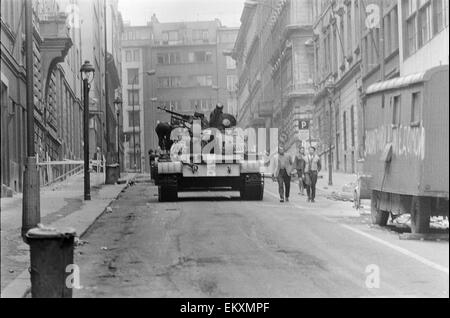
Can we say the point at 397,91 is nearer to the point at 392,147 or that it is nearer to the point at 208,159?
the point at 392,147

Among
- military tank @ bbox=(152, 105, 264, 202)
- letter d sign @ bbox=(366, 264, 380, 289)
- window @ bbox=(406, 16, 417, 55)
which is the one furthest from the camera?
military tank @ bbox=(152, 105, 264, 202)

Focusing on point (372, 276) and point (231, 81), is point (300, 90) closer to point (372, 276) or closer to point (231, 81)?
point (231, 81)

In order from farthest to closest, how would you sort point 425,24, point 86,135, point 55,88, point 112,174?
point 112,174 < point 86,135 < point 55,88 < point 425,24

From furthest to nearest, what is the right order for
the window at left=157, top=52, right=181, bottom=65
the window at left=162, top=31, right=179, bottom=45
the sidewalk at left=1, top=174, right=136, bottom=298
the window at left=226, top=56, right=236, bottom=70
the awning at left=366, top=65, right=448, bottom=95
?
1. the window at left=226, top=56, right=236, bottom=70
2. the window at left=157, top=52, right=181, bottom=65
3. the window at left=162, top=31, right=179, bottom=45
4. the sidewalk at left=1, top=174, right=136, bottom=298
5. the awning at left=366, top=65, right=448, bottom=95

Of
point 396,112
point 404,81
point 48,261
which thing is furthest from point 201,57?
point 48,261

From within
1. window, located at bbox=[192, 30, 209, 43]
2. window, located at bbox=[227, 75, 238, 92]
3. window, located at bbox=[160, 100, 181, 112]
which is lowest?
window, located at bbox=[160, 100, 181, 112]

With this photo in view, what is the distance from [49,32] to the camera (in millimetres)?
15703

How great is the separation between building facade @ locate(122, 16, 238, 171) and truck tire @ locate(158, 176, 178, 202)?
653cm

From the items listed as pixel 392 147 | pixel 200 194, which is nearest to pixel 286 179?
pixel 200 194

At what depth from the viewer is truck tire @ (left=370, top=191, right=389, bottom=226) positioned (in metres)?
7.61

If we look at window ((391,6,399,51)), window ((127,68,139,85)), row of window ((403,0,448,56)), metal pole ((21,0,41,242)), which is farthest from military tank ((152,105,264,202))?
row of window ((403,0,448,56))

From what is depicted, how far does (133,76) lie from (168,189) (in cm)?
822

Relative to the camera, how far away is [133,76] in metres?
8.36

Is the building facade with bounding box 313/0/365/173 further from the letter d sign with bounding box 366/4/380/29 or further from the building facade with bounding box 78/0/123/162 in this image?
the building facade with bounding box 78/0/123/162
